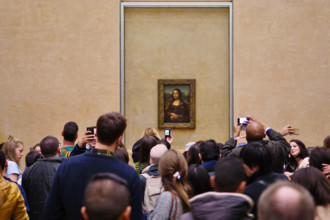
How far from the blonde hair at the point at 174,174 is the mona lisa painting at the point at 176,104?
32.5ft

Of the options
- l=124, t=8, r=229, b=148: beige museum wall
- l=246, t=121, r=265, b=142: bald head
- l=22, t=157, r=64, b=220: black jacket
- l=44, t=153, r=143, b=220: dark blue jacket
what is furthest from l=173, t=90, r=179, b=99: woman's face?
l=44, t=153, r=143, b=220: dark blue jacket

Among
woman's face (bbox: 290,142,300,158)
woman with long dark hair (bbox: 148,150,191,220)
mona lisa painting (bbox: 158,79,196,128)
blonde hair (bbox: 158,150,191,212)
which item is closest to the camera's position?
woman with long dark hair (bbox: 148,150,191,220)

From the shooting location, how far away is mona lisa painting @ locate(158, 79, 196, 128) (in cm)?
1459

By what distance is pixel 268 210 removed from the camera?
7.61ft

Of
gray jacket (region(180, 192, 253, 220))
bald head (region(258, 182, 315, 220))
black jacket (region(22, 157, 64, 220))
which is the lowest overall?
black jacket (region(22, 157, 64, 220))

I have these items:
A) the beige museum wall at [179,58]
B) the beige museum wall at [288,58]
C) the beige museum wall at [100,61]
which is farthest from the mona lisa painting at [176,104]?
the beige museum wall at [288,58]

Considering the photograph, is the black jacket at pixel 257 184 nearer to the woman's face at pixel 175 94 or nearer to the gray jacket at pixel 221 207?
the gray jacket at pixel 221 207

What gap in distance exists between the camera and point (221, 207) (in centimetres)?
308

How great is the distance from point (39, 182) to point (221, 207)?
3.50 metres

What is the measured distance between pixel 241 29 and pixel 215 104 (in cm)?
241

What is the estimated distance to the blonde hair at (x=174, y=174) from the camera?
4.49m

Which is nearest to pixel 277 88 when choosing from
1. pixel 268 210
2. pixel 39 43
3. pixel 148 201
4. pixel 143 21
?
pixel 143 21

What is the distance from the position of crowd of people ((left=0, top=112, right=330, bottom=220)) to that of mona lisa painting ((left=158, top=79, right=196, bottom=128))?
27.4ft

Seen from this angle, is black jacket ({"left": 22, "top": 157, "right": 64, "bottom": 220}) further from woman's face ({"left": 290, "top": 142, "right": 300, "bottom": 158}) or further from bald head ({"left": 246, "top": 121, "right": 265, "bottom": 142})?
woman's face ({"left": 290, "top": 142, "right": 300, "bottom": 158})
